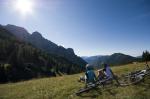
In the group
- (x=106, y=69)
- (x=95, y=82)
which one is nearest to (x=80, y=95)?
(x=95, y=82)

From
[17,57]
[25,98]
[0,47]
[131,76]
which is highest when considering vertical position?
[0,47]

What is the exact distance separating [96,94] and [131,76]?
5.41 m

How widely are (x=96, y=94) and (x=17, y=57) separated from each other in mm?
150301

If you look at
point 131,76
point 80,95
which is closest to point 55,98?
point 80,95

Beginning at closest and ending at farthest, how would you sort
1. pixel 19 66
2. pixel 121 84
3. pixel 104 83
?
pixel 121 84, pixel 104 83, pixel 19 66

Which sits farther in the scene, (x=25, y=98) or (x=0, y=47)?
(x=0, y=47)

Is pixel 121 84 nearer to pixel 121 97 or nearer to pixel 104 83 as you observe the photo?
pixel 104 83

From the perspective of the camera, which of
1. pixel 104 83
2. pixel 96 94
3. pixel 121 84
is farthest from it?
pixel 104 83

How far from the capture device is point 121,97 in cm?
1441

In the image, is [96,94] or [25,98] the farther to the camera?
[25,98]

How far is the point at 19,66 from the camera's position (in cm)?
15138

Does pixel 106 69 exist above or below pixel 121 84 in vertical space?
above

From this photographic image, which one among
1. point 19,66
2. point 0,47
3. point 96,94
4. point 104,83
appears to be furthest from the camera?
point 0,47

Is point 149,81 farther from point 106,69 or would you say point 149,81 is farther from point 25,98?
point 25,98
